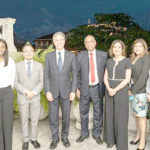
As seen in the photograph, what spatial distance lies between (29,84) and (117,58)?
1.55m

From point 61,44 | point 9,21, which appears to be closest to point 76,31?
point 61,44

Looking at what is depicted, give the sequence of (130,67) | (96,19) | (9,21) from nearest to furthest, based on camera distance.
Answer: (130,67)
(96,19)
(9,21)

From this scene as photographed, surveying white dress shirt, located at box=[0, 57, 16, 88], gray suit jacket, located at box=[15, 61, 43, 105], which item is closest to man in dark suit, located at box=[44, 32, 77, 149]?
gray suit jacket, located at box=[15, 61, 43, 105]

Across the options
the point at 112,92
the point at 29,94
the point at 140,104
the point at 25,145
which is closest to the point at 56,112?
the point at 29,94

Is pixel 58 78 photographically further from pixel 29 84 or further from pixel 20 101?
pixel 20 101

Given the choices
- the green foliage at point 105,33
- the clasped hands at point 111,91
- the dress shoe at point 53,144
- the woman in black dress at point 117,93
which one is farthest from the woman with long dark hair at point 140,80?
the green foliage at point 105,33

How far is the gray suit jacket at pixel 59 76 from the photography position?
3.59 m

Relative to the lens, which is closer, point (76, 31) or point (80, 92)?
point (80, 92)

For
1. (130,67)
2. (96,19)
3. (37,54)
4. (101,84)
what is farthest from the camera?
(96,19)

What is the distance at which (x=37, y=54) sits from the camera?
5.05 meters

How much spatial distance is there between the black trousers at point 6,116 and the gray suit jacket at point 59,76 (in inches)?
24.9

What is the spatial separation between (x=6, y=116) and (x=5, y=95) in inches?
13.5

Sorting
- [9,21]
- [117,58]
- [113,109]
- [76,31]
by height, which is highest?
[9,21]

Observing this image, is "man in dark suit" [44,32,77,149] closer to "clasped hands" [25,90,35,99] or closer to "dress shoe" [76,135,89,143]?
"clasped hands" [25,90,35,99]
